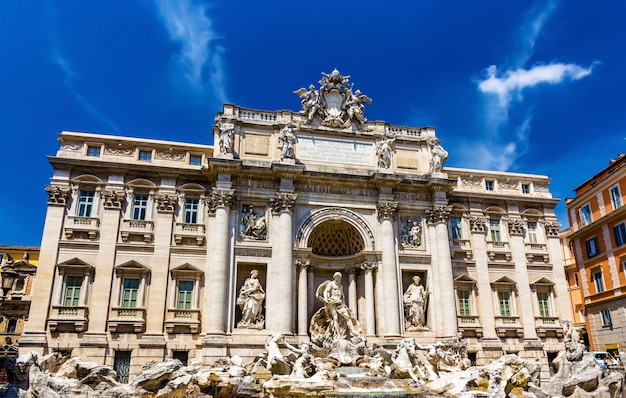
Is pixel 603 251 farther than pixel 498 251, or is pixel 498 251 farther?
pixel 603 251

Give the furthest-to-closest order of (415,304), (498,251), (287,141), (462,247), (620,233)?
(620,233)
(498,251)
(462,247)
(287,141)
(415,304)

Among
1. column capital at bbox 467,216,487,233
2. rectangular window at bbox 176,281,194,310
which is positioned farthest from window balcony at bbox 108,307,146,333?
column capital at bbox 467,216,487,233

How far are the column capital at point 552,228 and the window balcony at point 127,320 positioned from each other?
23.9 m

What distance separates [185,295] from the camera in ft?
80.1

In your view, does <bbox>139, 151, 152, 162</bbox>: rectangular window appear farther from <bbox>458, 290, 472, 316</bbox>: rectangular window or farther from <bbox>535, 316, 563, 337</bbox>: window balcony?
<bbox>535, 316, 563, 337</bbox>: window balcony

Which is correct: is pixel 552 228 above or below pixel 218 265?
above

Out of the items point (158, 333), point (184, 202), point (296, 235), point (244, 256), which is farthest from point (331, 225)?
point (158, 333)

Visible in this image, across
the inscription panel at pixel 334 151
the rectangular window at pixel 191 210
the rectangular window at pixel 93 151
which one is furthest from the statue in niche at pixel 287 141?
the rectangular window at pixel 93 151

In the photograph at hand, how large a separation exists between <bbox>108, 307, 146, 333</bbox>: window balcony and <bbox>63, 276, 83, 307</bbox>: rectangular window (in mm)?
1831

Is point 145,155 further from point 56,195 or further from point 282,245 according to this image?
point 282,245

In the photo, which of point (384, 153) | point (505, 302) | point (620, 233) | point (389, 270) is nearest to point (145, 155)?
point (384, 153)

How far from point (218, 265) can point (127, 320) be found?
4.87m

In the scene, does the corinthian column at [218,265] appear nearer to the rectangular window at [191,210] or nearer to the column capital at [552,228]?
the rectangular window at [191,210]

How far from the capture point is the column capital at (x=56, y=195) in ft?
79.6
